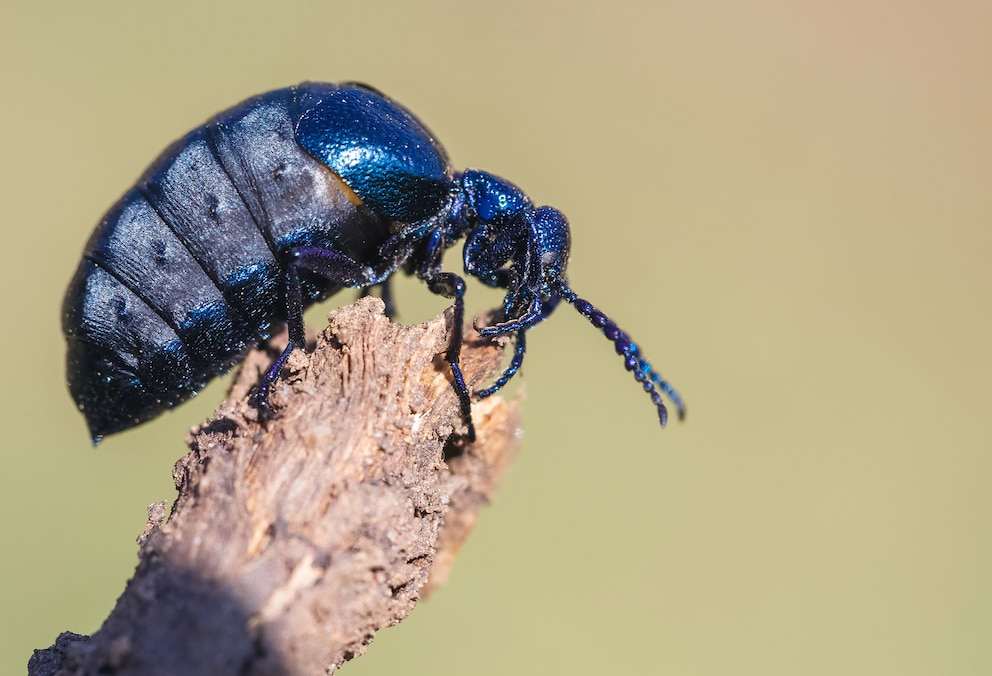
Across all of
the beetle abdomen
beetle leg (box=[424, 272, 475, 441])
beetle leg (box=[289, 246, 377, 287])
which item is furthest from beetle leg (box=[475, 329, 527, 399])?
the beetle abdomen

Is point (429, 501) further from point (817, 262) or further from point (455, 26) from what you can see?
point (455, 26)

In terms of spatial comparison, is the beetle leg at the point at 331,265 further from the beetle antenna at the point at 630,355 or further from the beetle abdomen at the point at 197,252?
the beetle antenna at the point at 630,355

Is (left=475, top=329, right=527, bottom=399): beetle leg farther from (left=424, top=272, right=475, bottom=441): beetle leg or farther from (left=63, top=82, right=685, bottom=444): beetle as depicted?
(left=424, top=272, right=475, bottom=441): beetle leg

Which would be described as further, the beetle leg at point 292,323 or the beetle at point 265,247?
the beetle at point 265,247

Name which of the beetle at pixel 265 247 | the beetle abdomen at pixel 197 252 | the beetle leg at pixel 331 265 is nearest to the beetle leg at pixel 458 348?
the beetle at pixel 265 247

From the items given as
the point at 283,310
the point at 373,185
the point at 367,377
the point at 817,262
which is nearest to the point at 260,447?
the point at 367,377

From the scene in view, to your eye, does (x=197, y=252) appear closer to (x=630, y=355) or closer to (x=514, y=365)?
(x=514, y=365)

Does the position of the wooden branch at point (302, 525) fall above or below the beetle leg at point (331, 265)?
below
